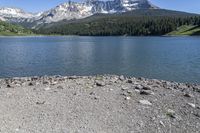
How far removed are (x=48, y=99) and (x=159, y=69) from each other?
122 feet

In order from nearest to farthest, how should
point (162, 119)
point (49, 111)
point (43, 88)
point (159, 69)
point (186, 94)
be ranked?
point (162, 119) < point (49, 111) < point (186, 94) < point (43, 88) < point (159, 69)

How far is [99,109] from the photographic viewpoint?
68.4ft

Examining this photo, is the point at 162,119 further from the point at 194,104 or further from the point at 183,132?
the point at 194,104

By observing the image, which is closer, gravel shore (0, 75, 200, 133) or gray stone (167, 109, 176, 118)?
gravel shore (0, 75, 200, 133)

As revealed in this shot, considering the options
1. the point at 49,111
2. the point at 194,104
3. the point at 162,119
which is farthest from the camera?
the point at 194,104

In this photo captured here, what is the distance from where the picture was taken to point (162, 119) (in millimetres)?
19141

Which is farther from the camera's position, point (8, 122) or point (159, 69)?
point (159, 69)

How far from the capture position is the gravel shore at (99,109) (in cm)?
1811

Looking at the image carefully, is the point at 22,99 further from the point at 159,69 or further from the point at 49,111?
the point at 159,69

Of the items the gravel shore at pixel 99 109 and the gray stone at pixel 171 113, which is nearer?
the gravel shore at pixel 99 109

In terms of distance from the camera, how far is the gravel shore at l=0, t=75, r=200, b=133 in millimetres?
18109

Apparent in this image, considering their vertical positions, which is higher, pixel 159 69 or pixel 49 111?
pixel 49 111

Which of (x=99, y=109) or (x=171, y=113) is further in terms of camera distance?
(x=99, y=109)

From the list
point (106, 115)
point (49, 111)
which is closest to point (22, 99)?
point (49, 111)
